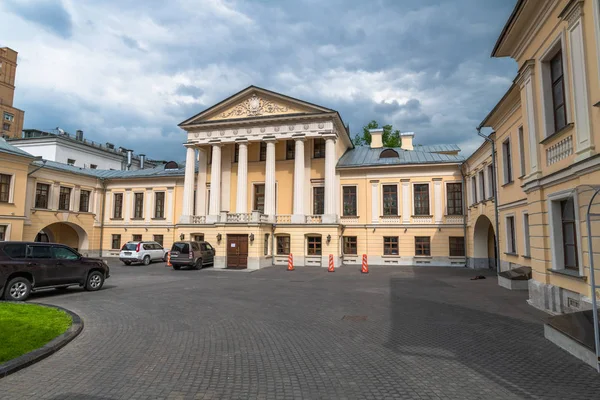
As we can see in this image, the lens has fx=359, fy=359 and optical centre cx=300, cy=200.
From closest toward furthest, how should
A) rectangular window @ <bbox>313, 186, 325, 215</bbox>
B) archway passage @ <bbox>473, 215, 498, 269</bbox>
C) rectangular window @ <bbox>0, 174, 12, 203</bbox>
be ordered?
archway passage @ <bbox>473, 215, 498, 269</bbox> → rectangular window @ <bbox>0, 174, 12, 203</bbox> → rectangular window @ <bbox>313, 186, 325, 215</bbox>

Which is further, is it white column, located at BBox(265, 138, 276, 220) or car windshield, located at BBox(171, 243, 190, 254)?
white column, located at BBox(265, 138, 276, 220)

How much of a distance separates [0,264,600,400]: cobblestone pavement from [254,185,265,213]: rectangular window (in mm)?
19271

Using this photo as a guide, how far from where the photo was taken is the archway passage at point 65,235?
107 ft

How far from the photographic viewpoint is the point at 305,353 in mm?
6414

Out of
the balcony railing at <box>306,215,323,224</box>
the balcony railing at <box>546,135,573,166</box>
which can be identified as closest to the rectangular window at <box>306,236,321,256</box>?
the balcony railing at <box>306,215,323,224</box>

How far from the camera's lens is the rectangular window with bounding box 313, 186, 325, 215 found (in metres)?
29.1

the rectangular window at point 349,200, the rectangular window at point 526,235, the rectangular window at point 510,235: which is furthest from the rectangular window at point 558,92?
the rectangular window at point 349,200

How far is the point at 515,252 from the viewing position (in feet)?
53.3

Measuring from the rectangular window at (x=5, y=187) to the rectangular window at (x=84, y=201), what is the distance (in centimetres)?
742

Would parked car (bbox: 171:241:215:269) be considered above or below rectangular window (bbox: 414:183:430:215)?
below

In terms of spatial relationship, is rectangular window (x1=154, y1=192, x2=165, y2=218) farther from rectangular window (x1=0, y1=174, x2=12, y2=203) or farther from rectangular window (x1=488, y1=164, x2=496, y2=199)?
rectangular window (x1=488, y1=164, x2=496, y2=199)

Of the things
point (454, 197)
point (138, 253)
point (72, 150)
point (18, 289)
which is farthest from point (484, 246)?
point (72, 150)

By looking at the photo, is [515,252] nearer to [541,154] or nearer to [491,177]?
[491,177]

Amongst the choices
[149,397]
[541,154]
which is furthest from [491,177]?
[149,397]
